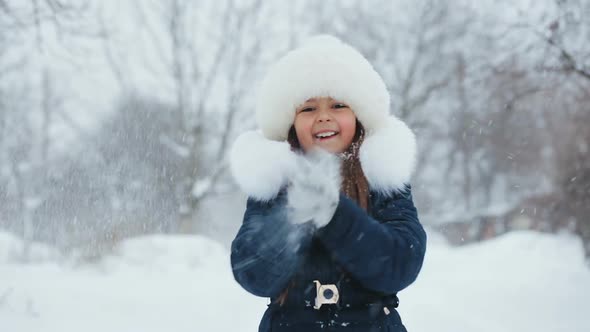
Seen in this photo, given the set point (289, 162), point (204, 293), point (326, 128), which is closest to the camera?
point (289, 162)

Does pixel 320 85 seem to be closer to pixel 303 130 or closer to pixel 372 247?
pixel 303 130

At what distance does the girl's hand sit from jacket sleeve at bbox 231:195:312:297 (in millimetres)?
43

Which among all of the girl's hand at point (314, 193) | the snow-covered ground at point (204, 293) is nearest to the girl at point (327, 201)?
the girl's hand at point (314, 193)

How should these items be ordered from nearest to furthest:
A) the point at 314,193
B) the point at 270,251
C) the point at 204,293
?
the point at 314,193 → the point at 270,251 → the point at 204,293

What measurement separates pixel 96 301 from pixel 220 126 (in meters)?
13.1

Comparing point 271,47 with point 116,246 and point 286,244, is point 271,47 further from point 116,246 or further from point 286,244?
point 286,244

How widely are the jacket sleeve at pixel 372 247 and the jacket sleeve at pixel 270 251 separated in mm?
87


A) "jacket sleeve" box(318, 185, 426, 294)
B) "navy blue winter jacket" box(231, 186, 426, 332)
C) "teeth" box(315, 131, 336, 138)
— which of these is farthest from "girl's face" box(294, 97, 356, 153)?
"jacket sleeve" box(318, 185, 426, 294)

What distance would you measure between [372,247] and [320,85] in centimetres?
63

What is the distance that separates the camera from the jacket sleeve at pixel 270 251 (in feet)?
4.29

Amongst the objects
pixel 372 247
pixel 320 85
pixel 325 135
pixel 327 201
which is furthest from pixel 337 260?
pixel 320 85

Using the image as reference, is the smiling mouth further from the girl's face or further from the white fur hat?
the white fur hat

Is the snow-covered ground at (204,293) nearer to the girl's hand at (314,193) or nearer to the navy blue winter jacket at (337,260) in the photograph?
the navy blue winter jacket at (337,260)

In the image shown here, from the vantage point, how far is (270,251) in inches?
52.9
